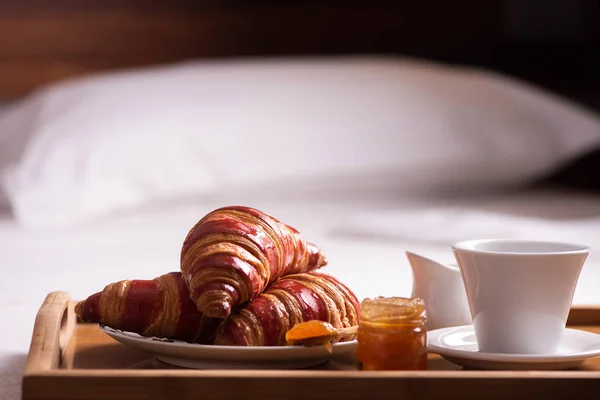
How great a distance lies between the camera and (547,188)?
1.91 meters

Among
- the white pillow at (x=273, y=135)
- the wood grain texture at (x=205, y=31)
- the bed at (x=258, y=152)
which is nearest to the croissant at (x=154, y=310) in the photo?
the bed at (x=258, y=152)

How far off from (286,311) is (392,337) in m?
0.07

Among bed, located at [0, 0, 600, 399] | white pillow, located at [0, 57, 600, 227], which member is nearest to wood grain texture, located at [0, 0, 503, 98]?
bed, located at [0, 0, 600, 399]

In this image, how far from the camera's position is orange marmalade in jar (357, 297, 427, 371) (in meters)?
0.50

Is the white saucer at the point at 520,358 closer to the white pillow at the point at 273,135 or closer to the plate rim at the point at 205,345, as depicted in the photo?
the plate rim at the point at 205,345

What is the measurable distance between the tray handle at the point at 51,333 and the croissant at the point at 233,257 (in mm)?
82

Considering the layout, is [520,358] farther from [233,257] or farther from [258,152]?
[258,152]

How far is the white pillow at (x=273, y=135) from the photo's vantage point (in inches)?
56.0

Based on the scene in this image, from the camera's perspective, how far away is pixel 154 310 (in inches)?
21.5

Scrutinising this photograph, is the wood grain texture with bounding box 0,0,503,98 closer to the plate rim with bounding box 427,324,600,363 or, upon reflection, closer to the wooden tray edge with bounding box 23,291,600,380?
the wooden tray edge with bounding box 23,291,600,380

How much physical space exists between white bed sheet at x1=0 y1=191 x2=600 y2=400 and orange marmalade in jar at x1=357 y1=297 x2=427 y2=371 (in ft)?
0.79
